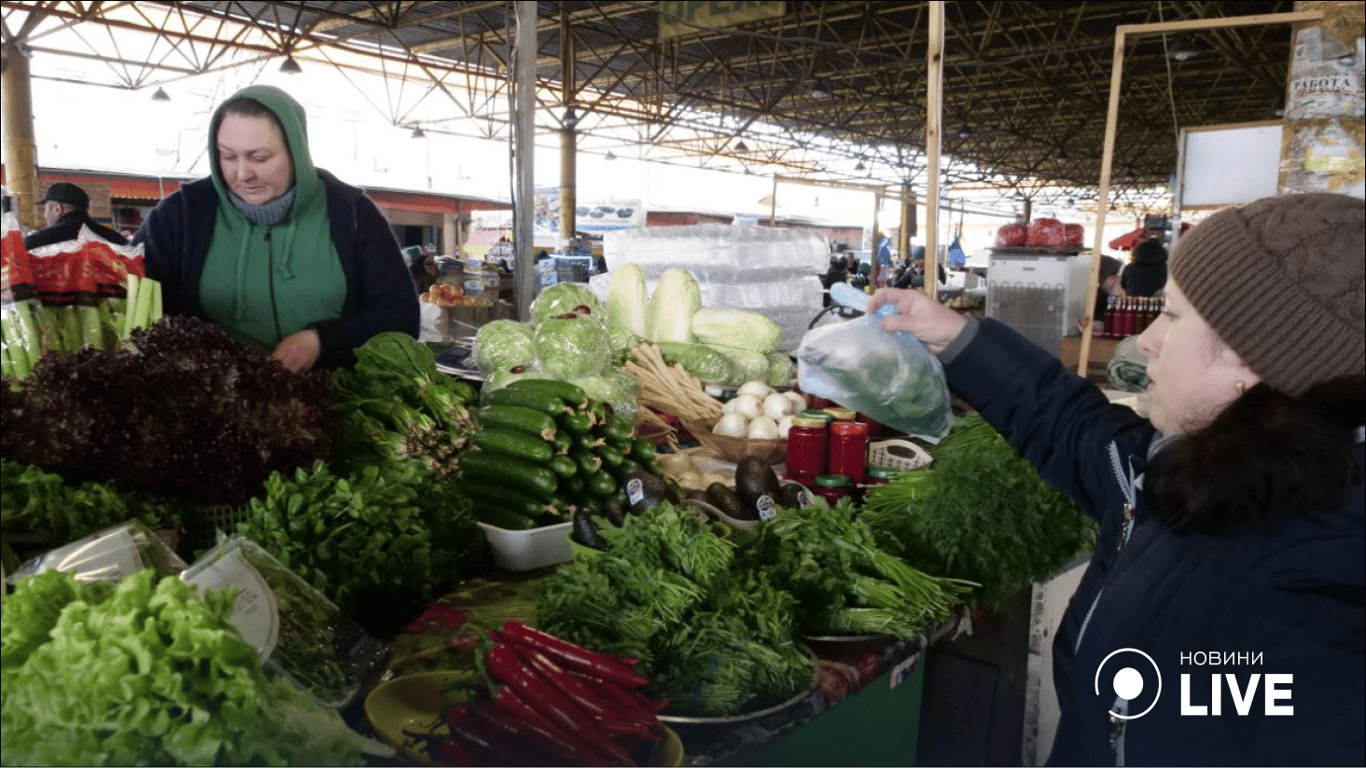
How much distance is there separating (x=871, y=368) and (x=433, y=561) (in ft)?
3.64

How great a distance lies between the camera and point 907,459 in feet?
10.0

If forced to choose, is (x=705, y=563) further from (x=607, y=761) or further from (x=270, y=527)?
(x=270, y=527)

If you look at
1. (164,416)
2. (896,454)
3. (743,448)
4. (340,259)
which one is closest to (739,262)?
(743,448)

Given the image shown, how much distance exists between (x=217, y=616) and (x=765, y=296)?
5133 mm

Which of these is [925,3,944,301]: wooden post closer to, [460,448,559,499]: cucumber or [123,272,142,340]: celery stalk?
[460,448,559,499]: cucumber

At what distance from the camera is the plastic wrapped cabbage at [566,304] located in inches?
147

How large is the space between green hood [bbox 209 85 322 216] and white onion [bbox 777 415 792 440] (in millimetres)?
1708

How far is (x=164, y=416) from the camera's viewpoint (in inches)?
71.3

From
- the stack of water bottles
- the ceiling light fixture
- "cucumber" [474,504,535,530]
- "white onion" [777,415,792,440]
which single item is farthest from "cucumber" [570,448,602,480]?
the ceiling light fixture

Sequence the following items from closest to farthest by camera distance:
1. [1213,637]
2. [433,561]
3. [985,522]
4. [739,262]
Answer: [1213,637] → [433,561] → [985,522] → [739,262]

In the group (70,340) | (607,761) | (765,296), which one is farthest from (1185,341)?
(765,296)

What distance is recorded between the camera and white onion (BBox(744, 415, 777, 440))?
332cm

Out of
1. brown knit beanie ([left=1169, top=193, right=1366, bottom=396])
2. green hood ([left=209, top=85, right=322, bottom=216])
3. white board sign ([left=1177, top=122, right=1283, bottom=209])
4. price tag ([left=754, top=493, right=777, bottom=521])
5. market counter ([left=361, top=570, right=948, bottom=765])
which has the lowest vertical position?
market counter ([left=361, top=570, right=948, bottom=765])

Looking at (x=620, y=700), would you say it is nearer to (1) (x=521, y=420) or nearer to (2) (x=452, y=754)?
(2) (x=452, y=754)
